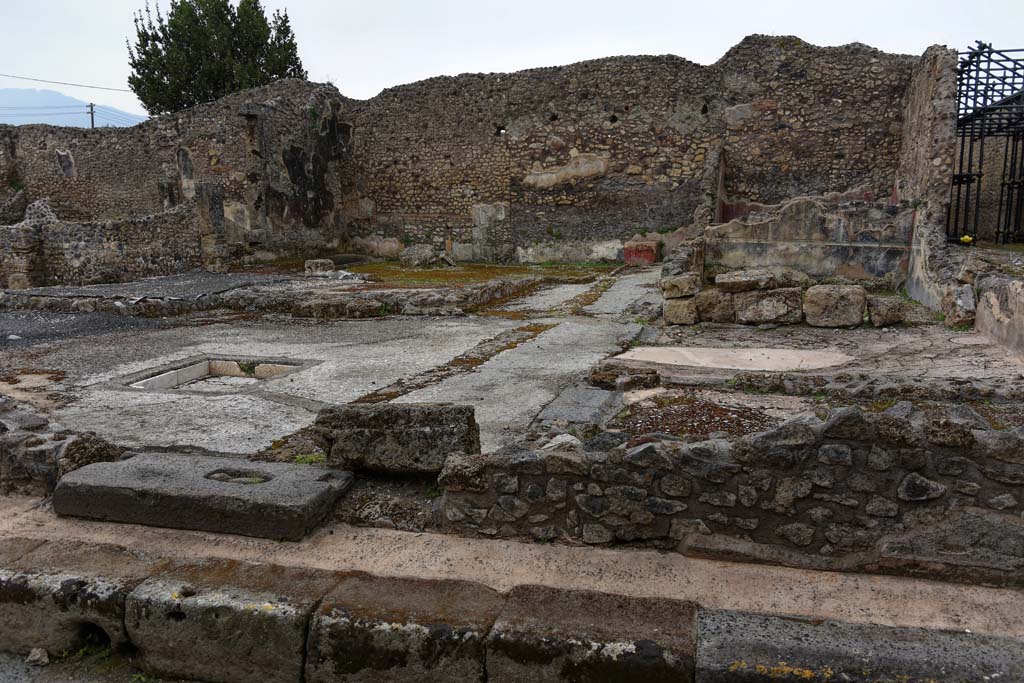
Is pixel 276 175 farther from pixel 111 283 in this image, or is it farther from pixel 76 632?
pixel 76 632

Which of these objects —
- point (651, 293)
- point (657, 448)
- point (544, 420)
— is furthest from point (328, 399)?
point (651, 293)

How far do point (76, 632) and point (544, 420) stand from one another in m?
2.68

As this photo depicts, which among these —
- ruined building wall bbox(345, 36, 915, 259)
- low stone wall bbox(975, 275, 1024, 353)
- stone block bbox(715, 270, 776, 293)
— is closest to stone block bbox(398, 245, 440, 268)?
ruined building wall bbox(345, 36, 915, 259)

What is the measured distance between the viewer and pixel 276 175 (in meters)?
18.3

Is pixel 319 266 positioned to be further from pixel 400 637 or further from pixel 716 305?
pixel 400 637

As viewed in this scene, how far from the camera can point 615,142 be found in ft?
59.3

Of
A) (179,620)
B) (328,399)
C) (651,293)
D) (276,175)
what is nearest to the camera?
(179,620)

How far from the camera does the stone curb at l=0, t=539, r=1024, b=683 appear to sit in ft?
7.78

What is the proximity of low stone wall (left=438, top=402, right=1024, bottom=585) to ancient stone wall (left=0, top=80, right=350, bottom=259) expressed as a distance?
14.2 metres

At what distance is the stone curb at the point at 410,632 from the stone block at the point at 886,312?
634cm

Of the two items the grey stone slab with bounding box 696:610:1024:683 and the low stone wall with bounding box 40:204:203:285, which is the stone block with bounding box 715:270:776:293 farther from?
the low stone wall with bounding box 40:204:203:285

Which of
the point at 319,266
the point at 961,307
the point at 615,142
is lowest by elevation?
the point at 961,307

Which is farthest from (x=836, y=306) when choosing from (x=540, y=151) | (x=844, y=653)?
(x=540, y=151)

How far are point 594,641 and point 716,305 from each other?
6.73 m
